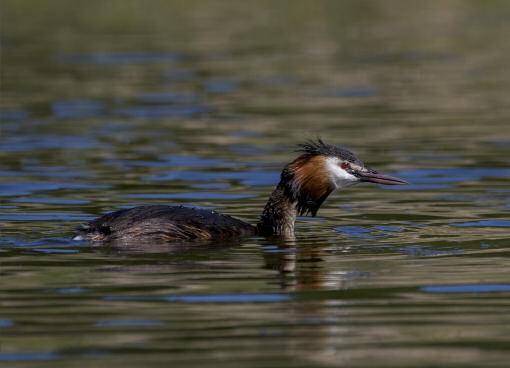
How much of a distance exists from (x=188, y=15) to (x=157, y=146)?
2468cm

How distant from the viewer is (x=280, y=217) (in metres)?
12.1

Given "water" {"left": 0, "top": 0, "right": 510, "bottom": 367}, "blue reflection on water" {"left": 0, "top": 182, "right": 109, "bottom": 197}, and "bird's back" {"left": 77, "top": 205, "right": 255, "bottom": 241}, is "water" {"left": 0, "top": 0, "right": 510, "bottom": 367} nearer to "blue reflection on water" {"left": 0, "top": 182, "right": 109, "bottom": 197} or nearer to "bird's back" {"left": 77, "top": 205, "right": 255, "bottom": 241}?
"blue reflection on water" {"left": 0, "top": 182, "right": 109, "bottom": 197}

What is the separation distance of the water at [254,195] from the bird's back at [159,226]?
17 centimetres

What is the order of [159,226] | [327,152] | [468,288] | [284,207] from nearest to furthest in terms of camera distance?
[468,288] < [159,226] < [327,152] < [284,207]

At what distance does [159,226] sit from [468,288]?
111 inches

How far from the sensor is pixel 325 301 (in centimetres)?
915

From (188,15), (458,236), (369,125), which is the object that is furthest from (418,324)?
(188,15)

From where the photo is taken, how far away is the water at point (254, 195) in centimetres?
812

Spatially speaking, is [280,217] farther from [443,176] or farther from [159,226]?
[443,176]

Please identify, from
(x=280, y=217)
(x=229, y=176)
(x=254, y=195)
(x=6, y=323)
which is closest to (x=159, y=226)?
(x=280, y=217)

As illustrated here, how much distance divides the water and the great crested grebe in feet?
0.71

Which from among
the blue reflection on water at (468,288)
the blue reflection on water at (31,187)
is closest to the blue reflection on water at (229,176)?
the blue reflection on water at (31,187)

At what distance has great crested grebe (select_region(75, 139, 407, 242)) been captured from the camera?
11414 millimetres

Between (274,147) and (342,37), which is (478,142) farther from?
(342,37)
